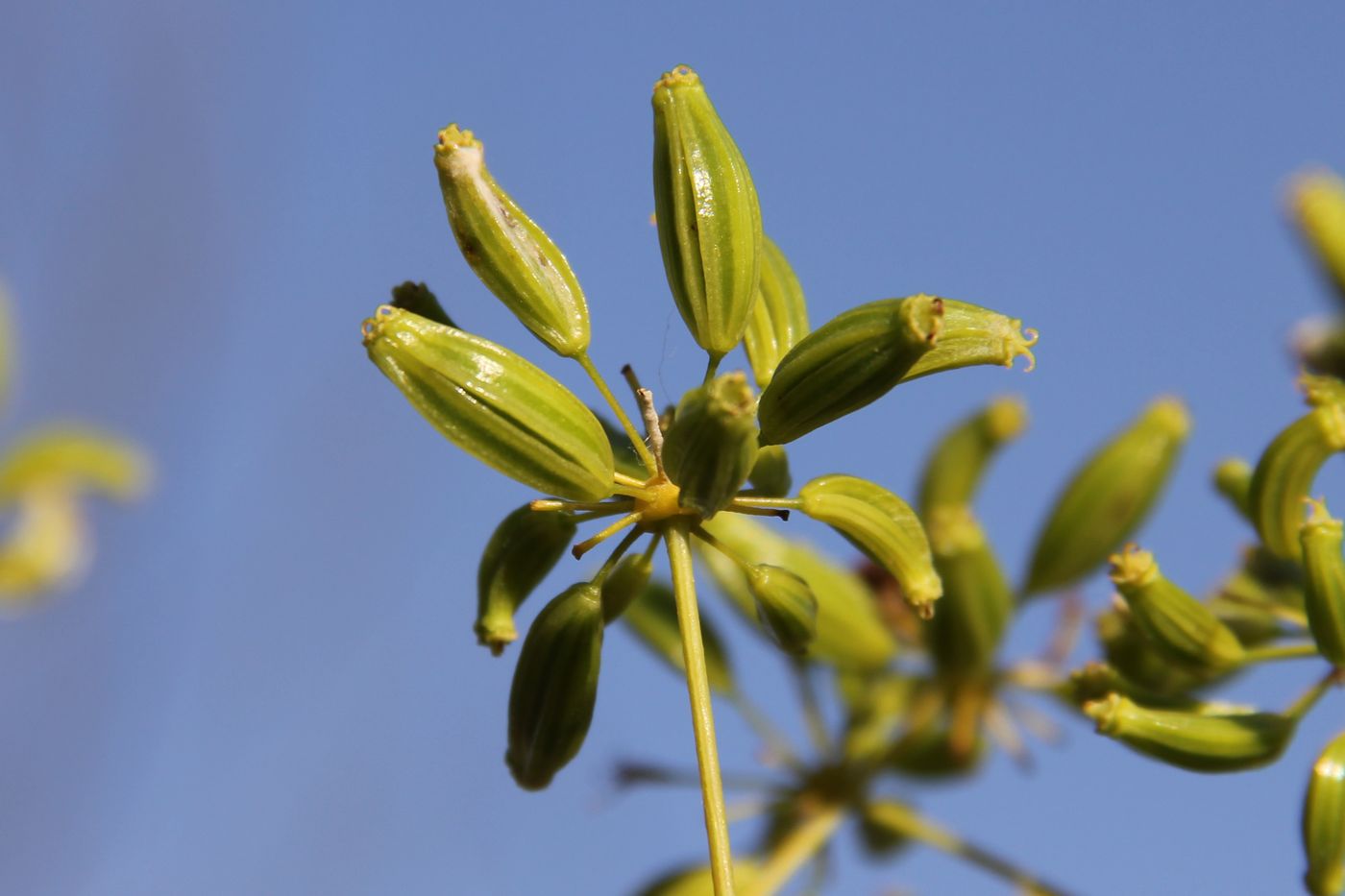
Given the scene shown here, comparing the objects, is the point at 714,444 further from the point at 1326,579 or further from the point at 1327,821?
the point at 1327,821

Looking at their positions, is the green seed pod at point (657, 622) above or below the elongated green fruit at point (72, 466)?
below

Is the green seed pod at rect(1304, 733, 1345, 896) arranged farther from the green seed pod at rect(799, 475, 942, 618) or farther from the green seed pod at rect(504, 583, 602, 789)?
the green seed pod at rect(504, 583, 602, 789)

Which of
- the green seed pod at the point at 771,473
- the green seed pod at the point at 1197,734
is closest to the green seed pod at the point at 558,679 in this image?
the green seed pod at the point at 771,473

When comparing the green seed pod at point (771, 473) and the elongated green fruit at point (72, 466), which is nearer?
the green seed pod at point (771, 473)

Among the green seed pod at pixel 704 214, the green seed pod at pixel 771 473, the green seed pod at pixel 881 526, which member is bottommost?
the green seed pod at pixel 881 526

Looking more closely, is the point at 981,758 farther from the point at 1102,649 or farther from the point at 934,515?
the point at 1102,649

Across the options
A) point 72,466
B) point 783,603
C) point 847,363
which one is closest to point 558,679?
point 783,603

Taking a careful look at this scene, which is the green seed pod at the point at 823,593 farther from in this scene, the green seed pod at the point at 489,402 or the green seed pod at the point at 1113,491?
the green seed pod at the point at 489,402
